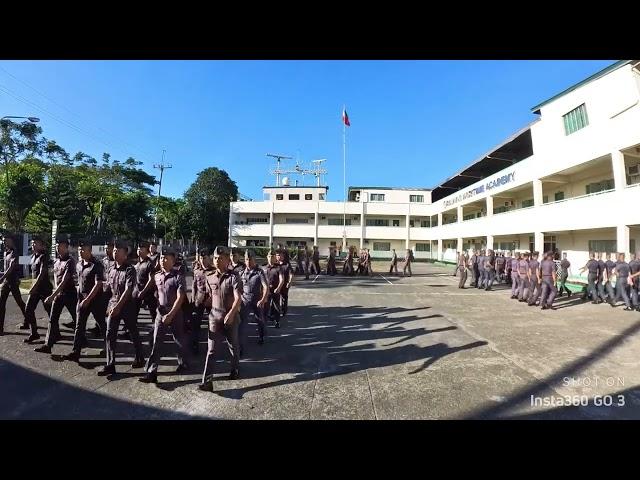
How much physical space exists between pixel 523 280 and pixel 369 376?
958 cm

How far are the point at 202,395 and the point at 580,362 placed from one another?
5709 millimetres

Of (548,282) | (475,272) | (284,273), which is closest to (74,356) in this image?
(284,273)

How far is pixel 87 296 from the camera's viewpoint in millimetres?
5004

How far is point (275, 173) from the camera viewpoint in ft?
175

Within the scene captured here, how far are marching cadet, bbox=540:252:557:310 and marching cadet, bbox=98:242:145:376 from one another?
11.0 m

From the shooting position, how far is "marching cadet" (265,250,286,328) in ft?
24.8

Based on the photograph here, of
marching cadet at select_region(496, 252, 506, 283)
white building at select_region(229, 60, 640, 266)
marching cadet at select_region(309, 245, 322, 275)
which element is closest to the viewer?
white building at select_region(229, 60, 640, 266)

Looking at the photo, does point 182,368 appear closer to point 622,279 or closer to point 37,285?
point 37,285

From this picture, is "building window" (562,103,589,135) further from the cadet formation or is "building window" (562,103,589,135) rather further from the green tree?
the green tree

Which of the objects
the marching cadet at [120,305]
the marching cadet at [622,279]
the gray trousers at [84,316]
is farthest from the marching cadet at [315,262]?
the marching cadet at [120,305]

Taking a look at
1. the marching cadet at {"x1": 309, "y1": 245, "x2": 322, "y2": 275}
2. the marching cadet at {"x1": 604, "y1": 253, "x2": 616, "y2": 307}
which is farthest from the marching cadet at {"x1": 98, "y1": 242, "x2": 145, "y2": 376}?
the marching cadet at {"x1": 309, "y1": 245, "x2": 322, "y2": 275}
